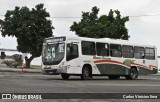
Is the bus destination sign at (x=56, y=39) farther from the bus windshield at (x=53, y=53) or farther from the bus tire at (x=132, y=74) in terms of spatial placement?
the bus tire at (x=132, y=74)

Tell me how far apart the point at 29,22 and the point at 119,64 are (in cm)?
2754

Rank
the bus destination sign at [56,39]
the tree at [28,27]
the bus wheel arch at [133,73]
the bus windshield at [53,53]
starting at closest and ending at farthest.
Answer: the bus windshield at [53,53] < the bus destination sign at [56,39] < the bus wheel arch at [133,73] < the tree at [28,27]

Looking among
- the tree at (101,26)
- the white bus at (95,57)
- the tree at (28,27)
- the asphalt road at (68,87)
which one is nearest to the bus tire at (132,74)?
the white bus at (95,57)

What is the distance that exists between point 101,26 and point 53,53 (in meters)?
30.2

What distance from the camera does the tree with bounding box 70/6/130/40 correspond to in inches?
2338

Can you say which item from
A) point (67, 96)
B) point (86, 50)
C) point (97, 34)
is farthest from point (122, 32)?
point (67, 96)

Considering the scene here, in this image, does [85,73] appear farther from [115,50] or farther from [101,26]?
[101,26]

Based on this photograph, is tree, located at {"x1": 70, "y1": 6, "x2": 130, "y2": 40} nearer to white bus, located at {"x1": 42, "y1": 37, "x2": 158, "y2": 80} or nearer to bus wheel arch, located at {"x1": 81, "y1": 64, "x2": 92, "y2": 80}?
white bus, located at {"x1": 42, "y1": 37, "x2": 158, "y2": 80}

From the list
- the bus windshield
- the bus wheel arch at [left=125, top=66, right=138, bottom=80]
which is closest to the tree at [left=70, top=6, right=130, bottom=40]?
the bus wheel arch at [left=125, top=66, right=138, bottom=80]

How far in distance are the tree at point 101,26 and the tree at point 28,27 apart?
4.05 m

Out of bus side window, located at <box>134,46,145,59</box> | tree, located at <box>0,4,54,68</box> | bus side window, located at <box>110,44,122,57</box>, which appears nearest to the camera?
bus side window, located at <box>110,44,122,57</box>

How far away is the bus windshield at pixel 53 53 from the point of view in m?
29.8

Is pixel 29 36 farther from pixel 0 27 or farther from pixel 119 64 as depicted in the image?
pixel 119 64

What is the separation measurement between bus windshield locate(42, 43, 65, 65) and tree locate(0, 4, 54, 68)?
28.1m
